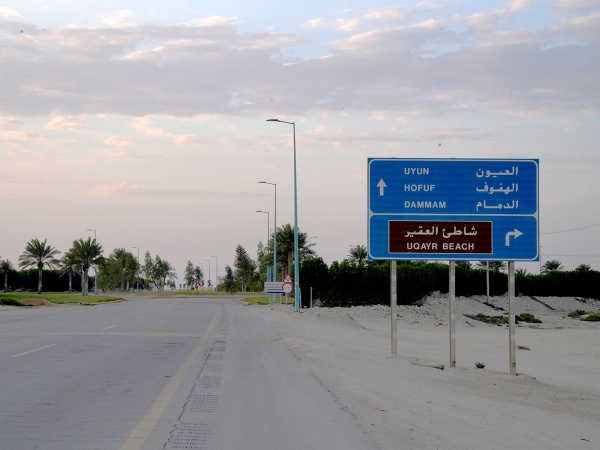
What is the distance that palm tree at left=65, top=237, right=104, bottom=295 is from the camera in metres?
104

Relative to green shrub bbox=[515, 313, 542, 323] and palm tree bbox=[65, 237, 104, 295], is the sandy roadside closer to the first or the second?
green shrub bbox=[515, 313, 542, 323]

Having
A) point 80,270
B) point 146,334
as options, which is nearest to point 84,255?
point 80,270

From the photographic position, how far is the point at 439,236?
18062 mm

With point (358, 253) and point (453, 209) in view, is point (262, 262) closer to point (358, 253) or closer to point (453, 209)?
point (358, 253)

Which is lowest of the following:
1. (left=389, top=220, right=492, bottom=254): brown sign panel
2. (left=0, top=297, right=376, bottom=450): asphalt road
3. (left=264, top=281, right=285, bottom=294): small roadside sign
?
(left=0, top=297, right=376, bottom=450): asphalt road

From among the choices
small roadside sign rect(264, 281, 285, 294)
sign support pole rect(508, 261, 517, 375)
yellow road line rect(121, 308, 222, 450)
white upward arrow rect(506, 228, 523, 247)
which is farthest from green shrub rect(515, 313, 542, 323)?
yellow road line rect(121, 308, 222, 450)

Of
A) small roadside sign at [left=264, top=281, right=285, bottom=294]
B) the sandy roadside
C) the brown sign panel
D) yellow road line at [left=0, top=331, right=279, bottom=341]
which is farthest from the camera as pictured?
small roadside sign at [left=264, top=281, right=285, bottom=294]

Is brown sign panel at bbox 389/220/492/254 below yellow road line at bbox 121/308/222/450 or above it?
above

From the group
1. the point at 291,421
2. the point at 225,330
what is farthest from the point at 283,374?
the point at 225,330

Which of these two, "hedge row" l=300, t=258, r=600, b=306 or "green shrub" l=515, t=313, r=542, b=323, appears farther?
"hedge row" l=300, t=258, r=600, b=306

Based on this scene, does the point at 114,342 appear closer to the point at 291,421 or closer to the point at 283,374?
the point at 283,374

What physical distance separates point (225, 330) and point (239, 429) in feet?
62.3

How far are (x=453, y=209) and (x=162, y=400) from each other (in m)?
10.2

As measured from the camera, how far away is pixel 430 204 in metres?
18.1
